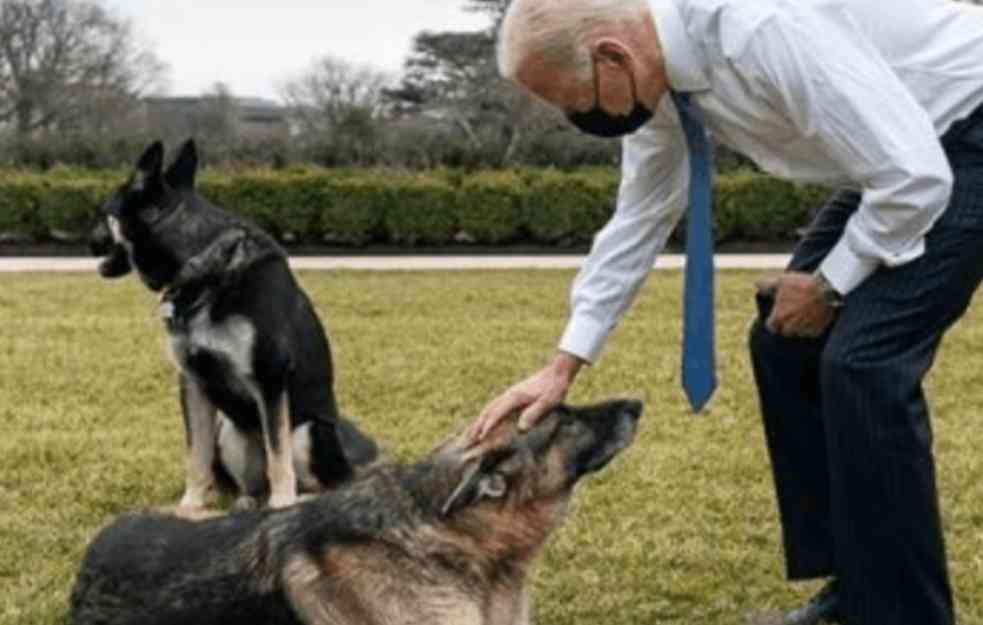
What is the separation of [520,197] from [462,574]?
1603cm

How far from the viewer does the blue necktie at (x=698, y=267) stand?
3.17 metres

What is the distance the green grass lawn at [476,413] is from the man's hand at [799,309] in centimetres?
123

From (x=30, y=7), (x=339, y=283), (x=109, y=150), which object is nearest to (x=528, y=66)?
(x=339, y=283)

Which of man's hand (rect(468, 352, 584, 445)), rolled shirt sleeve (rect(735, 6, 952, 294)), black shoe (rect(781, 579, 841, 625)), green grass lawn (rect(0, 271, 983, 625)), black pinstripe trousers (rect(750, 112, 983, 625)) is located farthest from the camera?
green grass lawn (rect(0, 271, 983, 625))

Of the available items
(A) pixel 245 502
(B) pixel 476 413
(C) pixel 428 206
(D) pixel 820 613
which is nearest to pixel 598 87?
(D) pixel 820 613

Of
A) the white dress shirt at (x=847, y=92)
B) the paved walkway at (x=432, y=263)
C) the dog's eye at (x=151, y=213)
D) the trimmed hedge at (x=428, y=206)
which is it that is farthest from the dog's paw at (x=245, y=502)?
the trimmed hedge at (x=428, y=206)

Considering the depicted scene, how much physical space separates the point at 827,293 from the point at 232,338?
8.38ft

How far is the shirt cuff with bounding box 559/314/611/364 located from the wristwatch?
728 mm

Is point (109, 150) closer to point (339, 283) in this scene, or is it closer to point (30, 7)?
point (339, 283)

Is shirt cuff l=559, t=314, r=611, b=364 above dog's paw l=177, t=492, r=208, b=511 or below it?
above

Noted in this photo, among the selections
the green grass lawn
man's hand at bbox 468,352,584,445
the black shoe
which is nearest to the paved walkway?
the green grass lawn

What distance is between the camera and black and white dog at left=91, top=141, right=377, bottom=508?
510 cm

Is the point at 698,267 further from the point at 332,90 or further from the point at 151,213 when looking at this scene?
the point at 332,90

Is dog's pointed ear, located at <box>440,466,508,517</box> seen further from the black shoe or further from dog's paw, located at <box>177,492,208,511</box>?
dog's paw, located at <box>177,492,208,511</box>
